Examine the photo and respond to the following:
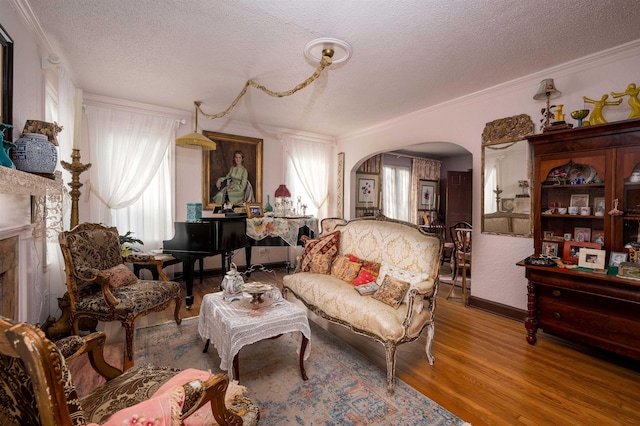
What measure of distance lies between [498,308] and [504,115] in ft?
7.84

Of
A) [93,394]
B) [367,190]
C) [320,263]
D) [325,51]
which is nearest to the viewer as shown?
[93,394]

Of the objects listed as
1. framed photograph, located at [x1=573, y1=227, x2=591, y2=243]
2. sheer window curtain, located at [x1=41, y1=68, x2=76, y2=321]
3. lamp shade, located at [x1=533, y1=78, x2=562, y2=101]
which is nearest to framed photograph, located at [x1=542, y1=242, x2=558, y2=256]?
framed photograph, located at [x1=573, y1=227, x2=591, y2=243]

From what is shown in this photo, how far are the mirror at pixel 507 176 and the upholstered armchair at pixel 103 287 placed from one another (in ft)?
12.7

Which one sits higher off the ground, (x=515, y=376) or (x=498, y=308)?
(x=498, y=308)

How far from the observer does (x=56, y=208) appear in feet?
Answer: 9.29

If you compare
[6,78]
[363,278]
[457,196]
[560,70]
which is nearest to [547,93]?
[560,70]

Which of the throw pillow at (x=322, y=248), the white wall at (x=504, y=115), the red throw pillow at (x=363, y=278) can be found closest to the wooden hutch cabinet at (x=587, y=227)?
the white wall at (x=504, y=115)

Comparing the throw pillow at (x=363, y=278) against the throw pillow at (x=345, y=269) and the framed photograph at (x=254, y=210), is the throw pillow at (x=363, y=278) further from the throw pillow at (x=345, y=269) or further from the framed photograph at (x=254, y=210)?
the framed photograph at (x=254, y=210)

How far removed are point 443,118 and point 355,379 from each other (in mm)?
3678

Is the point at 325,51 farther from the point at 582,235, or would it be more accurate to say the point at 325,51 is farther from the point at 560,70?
the point at 582,235

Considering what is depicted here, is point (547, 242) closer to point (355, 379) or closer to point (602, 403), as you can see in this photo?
point (602, 403)

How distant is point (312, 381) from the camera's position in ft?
7.27

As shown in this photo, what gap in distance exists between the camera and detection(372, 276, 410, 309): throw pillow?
2.47 m

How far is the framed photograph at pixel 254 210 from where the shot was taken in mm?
4652
